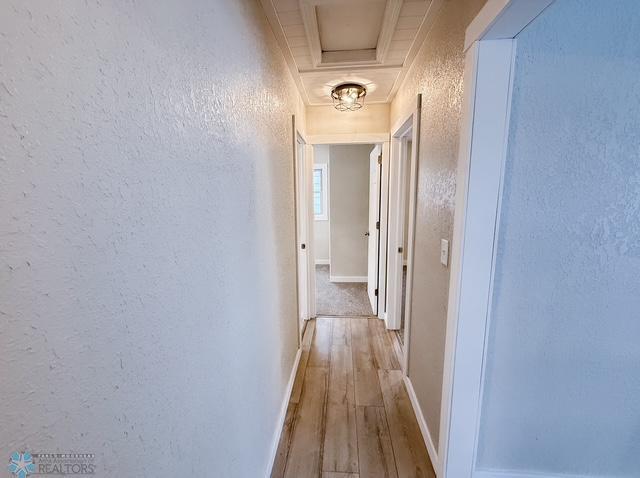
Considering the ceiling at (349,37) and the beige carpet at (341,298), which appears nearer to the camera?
the ceiling at (349,37)

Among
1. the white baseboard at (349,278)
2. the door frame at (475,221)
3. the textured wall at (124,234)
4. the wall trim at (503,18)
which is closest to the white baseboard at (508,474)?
the door frame at (475,221)

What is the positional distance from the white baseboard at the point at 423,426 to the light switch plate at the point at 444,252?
99cm

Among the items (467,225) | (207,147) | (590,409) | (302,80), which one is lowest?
(590,409)

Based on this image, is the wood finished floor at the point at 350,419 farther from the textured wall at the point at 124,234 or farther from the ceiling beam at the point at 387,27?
the ceiling beam at the point at 387,27

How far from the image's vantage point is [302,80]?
87.8 inches

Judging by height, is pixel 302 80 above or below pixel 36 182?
above

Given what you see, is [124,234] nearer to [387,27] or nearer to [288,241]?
[288,241]

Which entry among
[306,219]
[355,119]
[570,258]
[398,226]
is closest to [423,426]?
[570,258]

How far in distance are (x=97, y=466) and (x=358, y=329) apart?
2.71m

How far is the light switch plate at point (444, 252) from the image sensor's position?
1.32m

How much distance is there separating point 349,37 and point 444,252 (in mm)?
1459

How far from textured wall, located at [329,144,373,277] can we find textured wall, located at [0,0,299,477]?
10.5 feet

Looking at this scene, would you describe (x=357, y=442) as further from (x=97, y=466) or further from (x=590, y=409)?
(x=97, y=466)

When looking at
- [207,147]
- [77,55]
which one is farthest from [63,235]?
[207,147]
